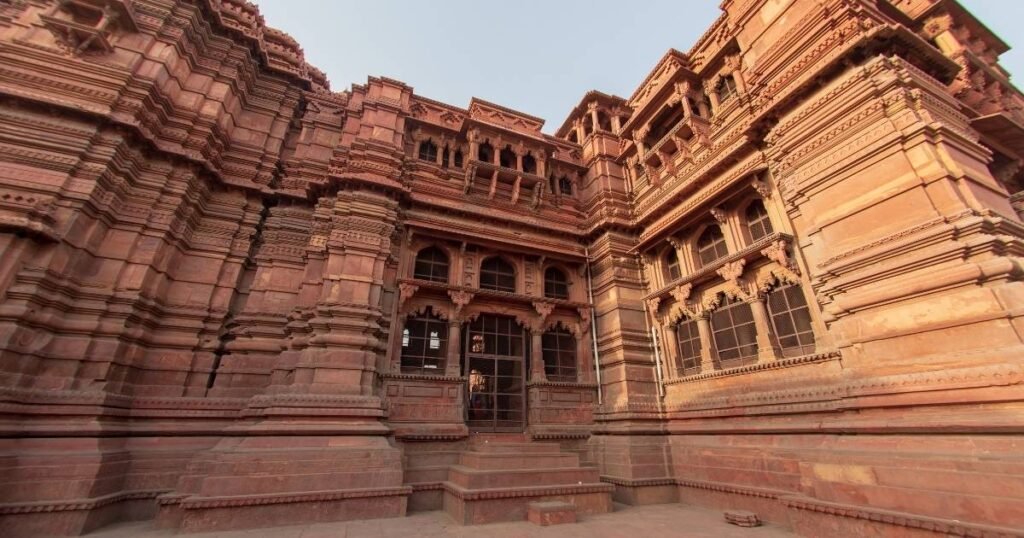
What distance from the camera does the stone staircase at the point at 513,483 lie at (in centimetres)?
751

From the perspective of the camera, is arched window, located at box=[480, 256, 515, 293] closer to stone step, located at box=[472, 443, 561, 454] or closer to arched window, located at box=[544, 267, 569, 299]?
arched window, located at box=[544, 267, 569, 299]

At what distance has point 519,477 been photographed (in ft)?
26.6

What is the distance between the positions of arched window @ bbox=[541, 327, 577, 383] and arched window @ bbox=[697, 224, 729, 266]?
481 cm

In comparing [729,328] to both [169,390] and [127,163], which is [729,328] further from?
[127,163]

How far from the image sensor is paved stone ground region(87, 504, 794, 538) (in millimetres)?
6531

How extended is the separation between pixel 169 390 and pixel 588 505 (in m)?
10.2

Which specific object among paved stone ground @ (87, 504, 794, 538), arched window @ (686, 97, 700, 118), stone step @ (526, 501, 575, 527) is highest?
arched window @ (686, 97, 700, 118)

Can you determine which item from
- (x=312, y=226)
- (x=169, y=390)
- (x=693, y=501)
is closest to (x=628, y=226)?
(x=693, y=501)

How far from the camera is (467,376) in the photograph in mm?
11297

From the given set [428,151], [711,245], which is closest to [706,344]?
[711,245]

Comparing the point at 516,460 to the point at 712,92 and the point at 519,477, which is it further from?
the point at 712,92

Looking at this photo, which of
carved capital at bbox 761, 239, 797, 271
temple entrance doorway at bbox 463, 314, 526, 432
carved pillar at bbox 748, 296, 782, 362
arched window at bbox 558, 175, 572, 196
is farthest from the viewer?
arched window at bbox 558, 175, 572, 196

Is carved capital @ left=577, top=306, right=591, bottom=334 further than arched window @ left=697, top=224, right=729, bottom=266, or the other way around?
carved capital @ left=577, top=306, right=591, bottom=334

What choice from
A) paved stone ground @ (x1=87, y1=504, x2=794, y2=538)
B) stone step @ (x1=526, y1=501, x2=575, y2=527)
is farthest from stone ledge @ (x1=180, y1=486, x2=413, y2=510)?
stone step @ (x1=526, y1=501, x2=575, y2=527)
